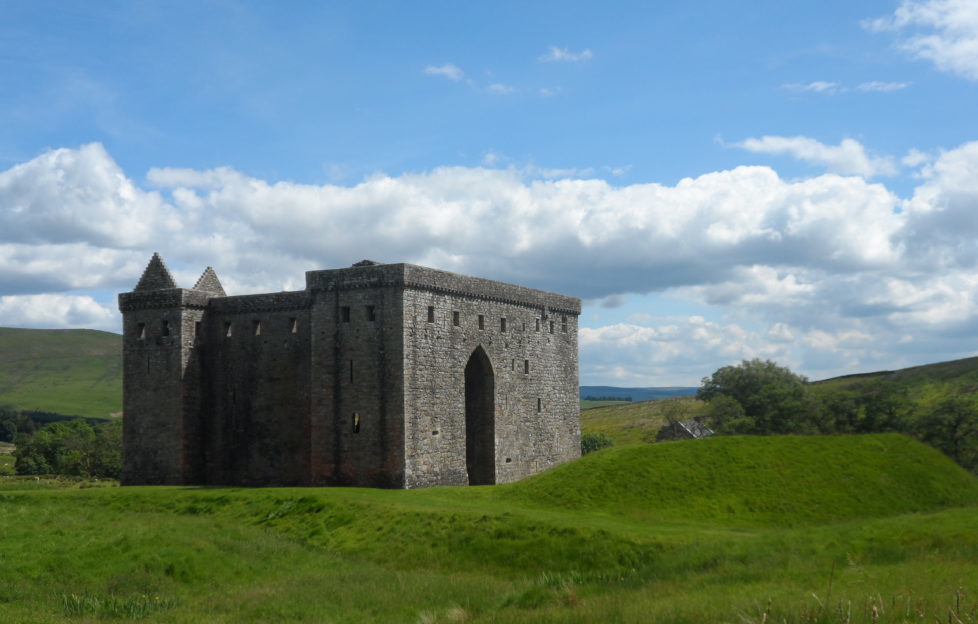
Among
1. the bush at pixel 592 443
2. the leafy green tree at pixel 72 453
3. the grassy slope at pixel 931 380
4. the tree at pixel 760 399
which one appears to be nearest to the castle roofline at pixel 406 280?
the tree at pixel 760 399

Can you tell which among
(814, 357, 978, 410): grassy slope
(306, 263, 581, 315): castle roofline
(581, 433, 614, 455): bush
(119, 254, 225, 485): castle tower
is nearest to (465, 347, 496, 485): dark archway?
(306, 263, 581, 315): castle roofline

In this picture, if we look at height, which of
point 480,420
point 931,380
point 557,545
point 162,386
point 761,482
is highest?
point 162,386

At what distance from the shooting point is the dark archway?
4497cm

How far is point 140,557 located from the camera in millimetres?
26016

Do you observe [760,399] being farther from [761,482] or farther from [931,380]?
[931,380]

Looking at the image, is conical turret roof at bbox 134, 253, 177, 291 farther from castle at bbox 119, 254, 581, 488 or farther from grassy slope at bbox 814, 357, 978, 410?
grassy slope at bbox 814, 357, 978, 410

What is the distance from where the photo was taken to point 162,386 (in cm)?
4462

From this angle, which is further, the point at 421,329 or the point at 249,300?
the point at 249,300

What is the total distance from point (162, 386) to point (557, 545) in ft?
85.2

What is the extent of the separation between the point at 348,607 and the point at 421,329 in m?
19.7

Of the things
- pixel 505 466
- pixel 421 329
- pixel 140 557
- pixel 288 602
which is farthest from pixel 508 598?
pixel 505 466

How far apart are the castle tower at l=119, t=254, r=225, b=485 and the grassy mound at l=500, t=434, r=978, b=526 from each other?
18.1m

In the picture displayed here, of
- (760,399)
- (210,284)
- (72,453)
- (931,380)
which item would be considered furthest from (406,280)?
(931,380)

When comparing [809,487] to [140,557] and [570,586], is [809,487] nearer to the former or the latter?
[570,586]
